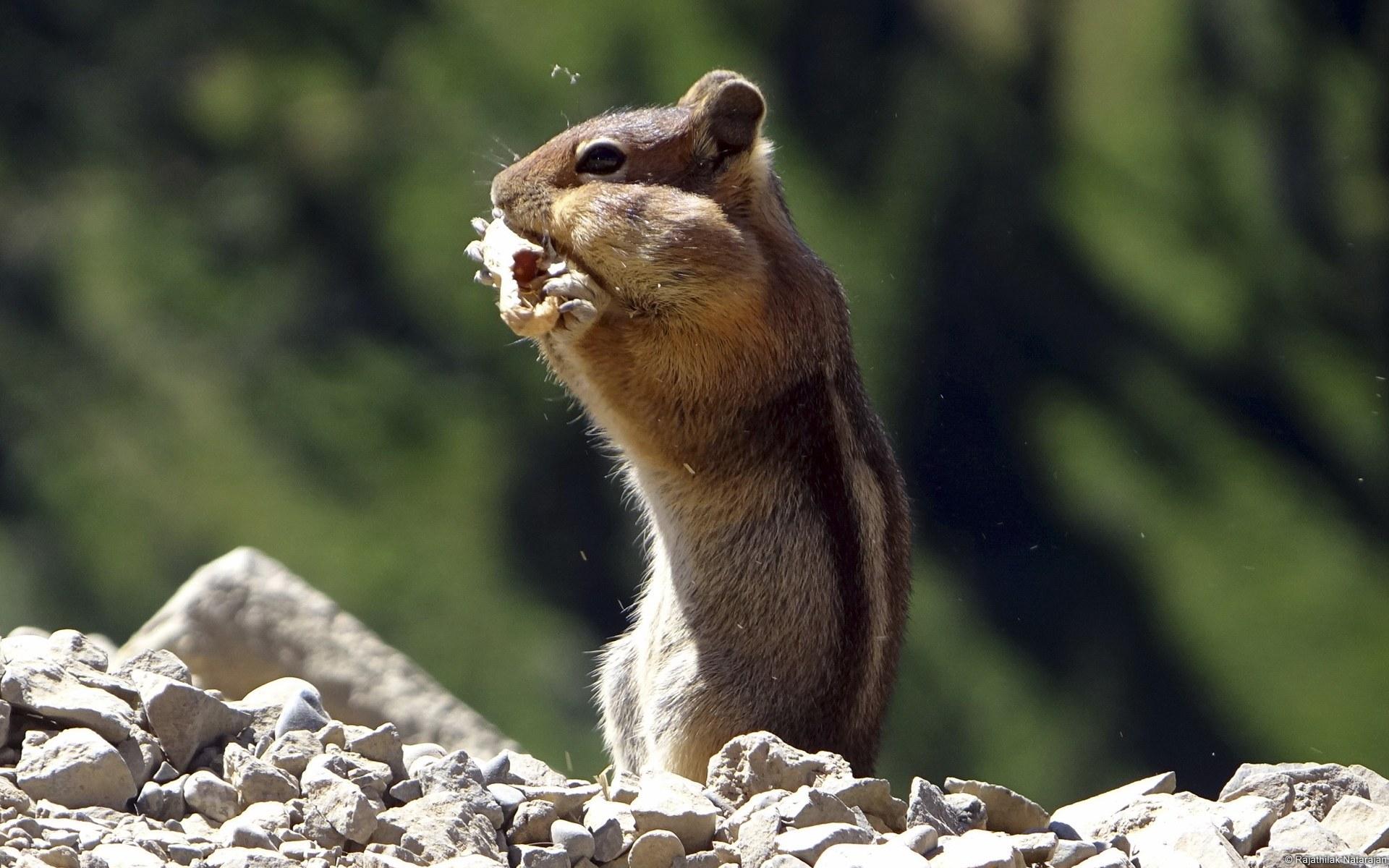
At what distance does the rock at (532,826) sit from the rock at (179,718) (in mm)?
614

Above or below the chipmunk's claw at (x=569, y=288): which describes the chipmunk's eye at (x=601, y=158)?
above

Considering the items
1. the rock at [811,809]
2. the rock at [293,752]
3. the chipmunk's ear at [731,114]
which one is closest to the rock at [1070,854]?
the rock at [811,809]

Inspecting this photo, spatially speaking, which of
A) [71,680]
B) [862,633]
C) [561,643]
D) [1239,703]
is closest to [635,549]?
[561,643]

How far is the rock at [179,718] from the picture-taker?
2746mm

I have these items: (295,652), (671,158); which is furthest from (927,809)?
(295,652)

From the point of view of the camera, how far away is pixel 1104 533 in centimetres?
685

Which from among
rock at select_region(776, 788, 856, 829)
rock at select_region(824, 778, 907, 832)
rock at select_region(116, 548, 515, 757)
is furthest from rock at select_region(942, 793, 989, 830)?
rock at select_region(116, 548, 515, 757)

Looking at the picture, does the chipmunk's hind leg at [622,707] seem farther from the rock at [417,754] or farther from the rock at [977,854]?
the rock at [977,854]

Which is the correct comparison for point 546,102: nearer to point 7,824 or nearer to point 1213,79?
point 1213,79

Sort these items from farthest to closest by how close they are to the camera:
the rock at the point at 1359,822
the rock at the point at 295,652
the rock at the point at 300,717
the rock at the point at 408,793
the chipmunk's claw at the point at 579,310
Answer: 1. the rock at the point at 295,652
2. the chipmunk's claw at the point at 579,310
3. the rock at the point at 1359,822
4. the rock at the point at 300,717
5. the rock at the point at 408,793

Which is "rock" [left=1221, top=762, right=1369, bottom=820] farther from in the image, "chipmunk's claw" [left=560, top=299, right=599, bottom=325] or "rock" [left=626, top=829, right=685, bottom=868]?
"chipmunk's claw" [left=560, top=299, right=599, bottom=325]

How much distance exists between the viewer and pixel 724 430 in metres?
4.17

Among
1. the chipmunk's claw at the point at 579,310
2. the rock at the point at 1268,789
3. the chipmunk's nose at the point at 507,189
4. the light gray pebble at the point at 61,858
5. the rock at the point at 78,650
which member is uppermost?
the chipmunk's nose at the point at 507,189

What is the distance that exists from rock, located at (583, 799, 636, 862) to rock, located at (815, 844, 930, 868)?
33cm
